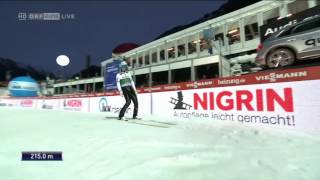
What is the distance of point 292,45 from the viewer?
923 centimetres

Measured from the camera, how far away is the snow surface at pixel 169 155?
14.0 feet

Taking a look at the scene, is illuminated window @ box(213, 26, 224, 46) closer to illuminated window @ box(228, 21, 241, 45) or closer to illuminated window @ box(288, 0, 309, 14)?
illuminated window @ box(228, 21, 241, 45)

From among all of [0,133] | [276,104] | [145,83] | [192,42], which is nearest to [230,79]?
[276,104]

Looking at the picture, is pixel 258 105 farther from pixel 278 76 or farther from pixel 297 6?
pixel 297 6

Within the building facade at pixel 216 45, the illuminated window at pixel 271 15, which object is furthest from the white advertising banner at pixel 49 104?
the illuminated window at pixel 271 15

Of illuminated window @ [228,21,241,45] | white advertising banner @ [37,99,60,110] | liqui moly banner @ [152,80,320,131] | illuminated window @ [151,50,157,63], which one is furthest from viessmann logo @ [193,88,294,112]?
illuminated window @ [151,50,157,63]

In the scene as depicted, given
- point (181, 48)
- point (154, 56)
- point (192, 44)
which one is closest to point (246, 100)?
point (192, 44)

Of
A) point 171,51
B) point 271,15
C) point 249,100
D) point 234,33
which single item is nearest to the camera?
point 249,100

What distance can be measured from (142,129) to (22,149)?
3.00 m

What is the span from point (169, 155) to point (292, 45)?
6422 mm

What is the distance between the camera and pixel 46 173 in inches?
183

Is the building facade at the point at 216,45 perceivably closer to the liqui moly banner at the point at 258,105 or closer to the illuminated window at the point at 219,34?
the illuminated window at the point at 219,34

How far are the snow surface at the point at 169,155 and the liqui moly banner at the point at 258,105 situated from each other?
496mm

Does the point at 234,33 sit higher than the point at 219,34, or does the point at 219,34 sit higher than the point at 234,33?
the point at 219,34
